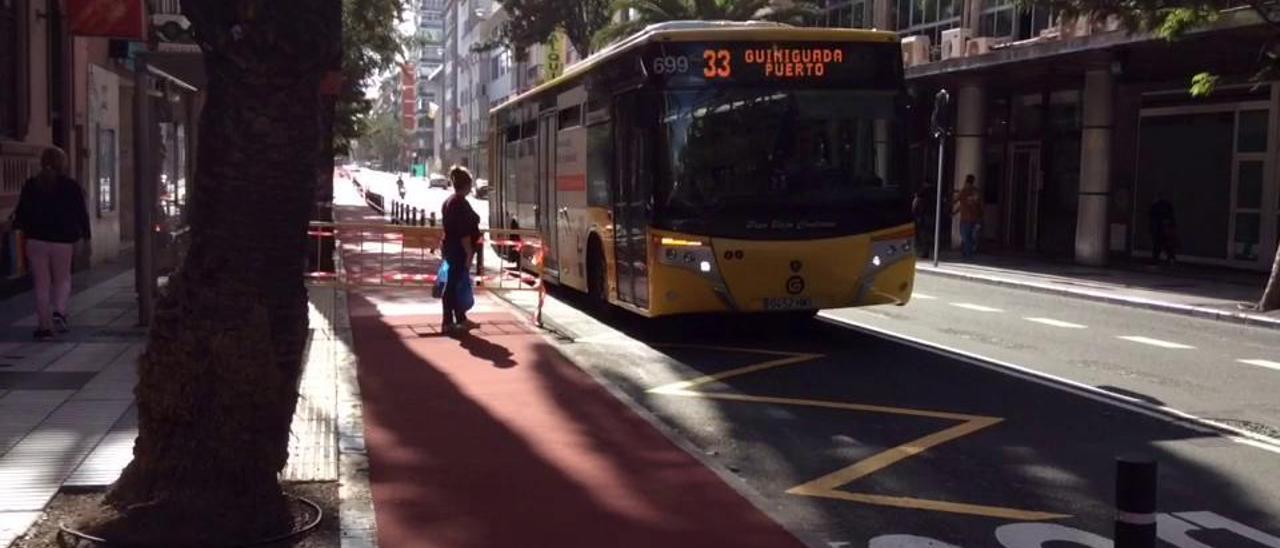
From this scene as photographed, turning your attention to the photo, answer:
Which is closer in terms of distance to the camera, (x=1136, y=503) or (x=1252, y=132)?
(x=1136, y=503)

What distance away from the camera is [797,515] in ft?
22.0

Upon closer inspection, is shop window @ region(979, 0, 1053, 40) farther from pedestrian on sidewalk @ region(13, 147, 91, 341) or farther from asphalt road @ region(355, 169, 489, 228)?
pedestrian on sidewalk @ region(13, 147, 91, 341)

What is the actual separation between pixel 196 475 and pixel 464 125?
11969 cm

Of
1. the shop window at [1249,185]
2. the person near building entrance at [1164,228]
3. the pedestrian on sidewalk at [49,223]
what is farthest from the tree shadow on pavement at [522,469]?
the person near building entrance at [1164,228]

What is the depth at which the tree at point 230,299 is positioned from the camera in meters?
5.64

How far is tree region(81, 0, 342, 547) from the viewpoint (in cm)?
564

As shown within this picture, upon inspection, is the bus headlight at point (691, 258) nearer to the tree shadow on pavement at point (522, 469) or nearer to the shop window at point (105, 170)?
the tree shadow on pavement at point (522, 469)

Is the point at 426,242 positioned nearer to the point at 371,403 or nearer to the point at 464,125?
Answer: the point at 371,403

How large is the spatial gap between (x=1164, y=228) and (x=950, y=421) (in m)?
19.8

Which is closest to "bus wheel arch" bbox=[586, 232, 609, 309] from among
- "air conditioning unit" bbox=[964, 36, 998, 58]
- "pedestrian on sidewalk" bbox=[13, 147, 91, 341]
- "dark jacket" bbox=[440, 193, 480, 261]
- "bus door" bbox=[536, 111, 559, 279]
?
"dark jacket" bbox=[440, 193, 480, 261]

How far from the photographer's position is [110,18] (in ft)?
50.0

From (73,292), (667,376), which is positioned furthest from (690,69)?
(73,292)

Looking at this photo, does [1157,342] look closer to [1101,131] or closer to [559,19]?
[1101,131]

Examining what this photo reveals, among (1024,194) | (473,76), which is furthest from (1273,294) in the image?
(473,76)
